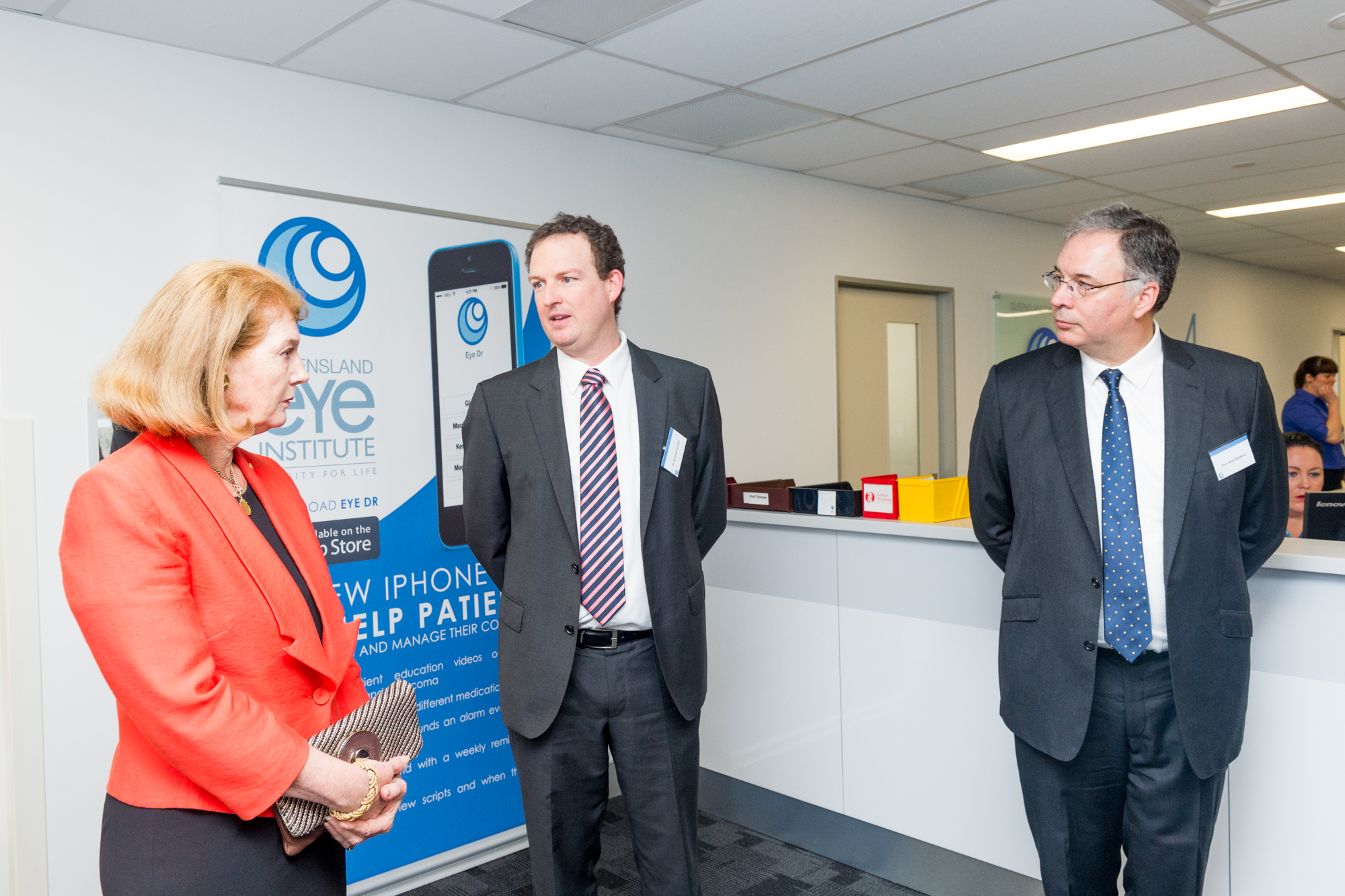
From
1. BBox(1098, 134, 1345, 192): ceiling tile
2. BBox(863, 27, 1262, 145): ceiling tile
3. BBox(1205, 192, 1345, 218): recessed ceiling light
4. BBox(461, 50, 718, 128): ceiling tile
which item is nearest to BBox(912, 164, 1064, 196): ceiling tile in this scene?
BBox(1098, 134, 1345, 192): ceiling tile

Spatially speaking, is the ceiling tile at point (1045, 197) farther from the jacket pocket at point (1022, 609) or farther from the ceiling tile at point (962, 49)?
the jacket pocket at point (1022, 609)

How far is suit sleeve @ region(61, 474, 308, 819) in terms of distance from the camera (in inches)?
45.3

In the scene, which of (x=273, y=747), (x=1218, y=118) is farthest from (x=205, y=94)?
(x=1218, y=118)

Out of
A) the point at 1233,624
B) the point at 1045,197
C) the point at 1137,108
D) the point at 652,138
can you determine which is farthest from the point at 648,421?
the point at 1045,197

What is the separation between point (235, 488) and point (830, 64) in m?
2.54

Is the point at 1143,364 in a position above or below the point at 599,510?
above

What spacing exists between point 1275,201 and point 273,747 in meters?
6.60

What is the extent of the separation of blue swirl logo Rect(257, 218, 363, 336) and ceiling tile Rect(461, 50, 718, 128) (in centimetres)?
79

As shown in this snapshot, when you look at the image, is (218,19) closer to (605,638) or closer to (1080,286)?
(605,638)

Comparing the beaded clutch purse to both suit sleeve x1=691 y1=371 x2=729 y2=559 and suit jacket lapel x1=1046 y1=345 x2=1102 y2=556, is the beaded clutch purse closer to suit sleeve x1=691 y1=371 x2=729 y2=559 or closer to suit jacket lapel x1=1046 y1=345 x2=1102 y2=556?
suit sleeve x1=691 y1=371 x2=729 y2=559

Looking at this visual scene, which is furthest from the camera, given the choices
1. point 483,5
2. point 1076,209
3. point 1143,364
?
point 1076,209

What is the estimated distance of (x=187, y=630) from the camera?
118 centimetres

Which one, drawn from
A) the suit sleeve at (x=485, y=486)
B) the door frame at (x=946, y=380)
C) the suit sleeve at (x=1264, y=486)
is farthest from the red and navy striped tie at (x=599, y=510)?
the door frame at (x=946, y=380)

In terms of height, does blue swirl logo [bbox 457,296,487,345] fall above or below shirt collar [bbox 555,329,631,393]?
above
